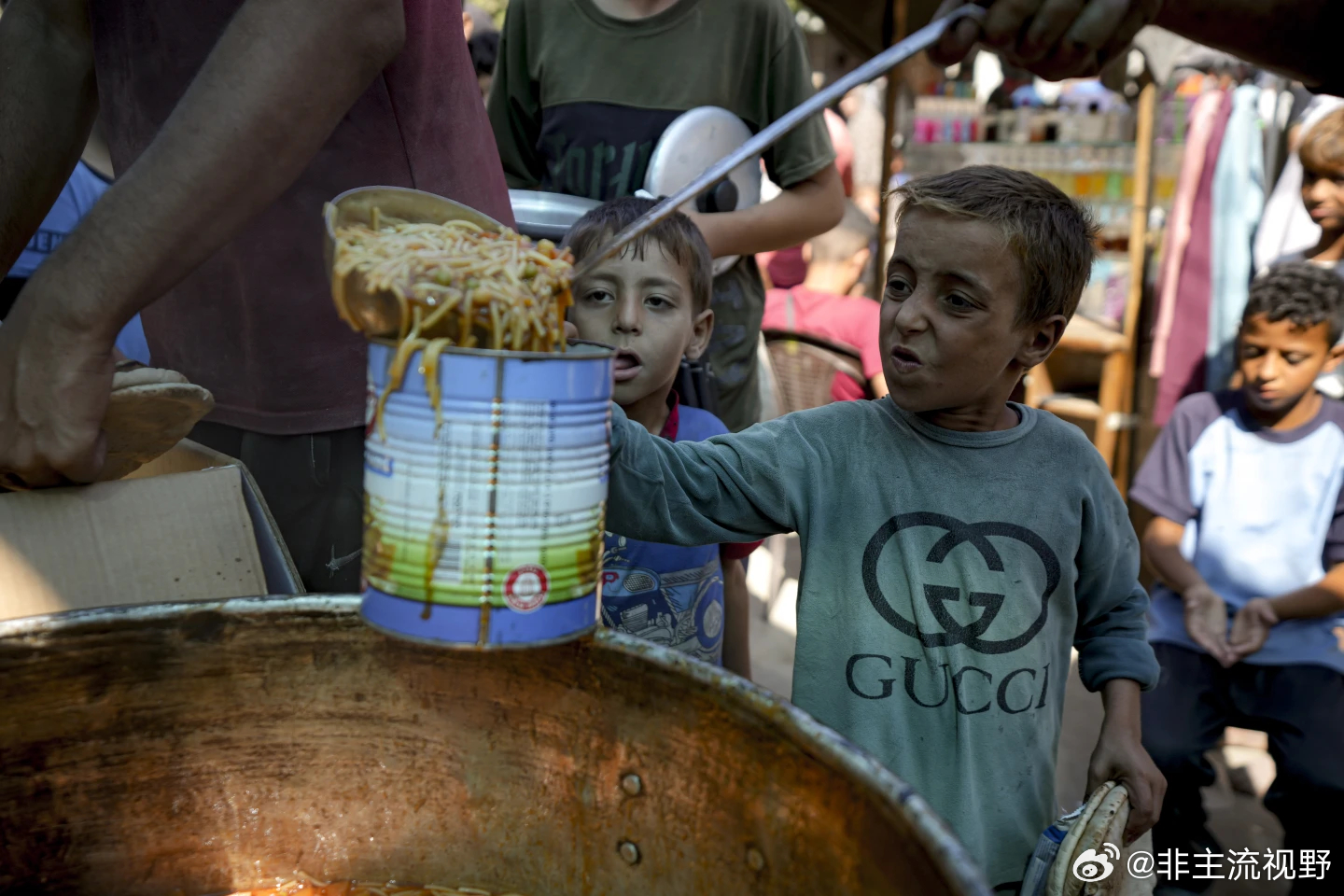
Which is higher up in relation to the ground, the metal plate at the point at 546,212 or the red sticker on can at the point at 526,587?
the metal plate at the point at 546,212

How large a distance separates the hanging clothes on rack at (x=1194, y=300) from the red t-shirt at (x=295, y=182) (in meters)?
4.70

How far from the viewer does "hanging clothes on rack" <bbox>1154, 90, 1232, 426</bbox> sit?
5473mm

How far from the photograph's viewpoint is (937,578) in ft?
5.78

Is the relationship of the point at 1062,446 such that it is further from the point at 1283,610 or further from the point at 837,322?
the point at 837,322

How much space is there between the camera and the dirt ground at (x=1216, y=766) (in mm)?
3402

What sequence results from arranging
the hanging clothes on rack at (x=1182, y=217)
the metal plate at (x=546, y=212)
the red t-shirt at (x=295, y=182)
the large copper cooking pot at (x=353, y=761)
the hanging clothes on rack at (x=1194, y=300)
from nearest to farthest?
the large copper cooking pot at (x=353, y=761), the red t-shirt at (x=295, y=182), the metal plate at (x=546, y=212), the hanging clothes on rack at (x=1194, y=300), the hanging clothes on rack at (x=1182, y=217)

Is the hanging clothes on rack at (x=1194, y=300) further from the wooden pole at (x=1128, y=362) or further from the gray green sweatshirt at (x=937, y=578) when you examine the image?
the gray green sweatshirt at (x=937, y=578)

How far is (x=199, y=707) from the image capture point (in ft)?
4.60

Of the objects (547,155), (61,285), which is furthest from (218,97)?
(547,155)

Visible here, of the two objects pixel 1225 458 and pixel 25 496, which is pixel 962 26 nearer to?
pixel 25 496

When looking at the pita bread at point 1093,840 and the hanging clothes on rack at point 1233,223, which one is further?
the hanging clothes on rack at point 1233,223

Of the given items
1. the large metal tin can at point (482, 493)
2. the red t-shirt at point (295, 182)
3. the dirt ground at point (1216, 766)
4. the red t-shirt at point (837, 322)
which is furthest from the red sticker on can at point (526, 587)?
the red t-shirt at point (837, 322)

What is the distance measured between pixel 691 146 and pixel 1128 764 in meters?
1.67

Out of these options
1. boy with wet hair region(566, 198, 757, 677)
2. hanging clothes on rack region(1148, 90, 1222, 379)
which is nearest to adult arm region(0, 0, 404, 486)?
boy with wet hair region(566, 198, 757, 677)
